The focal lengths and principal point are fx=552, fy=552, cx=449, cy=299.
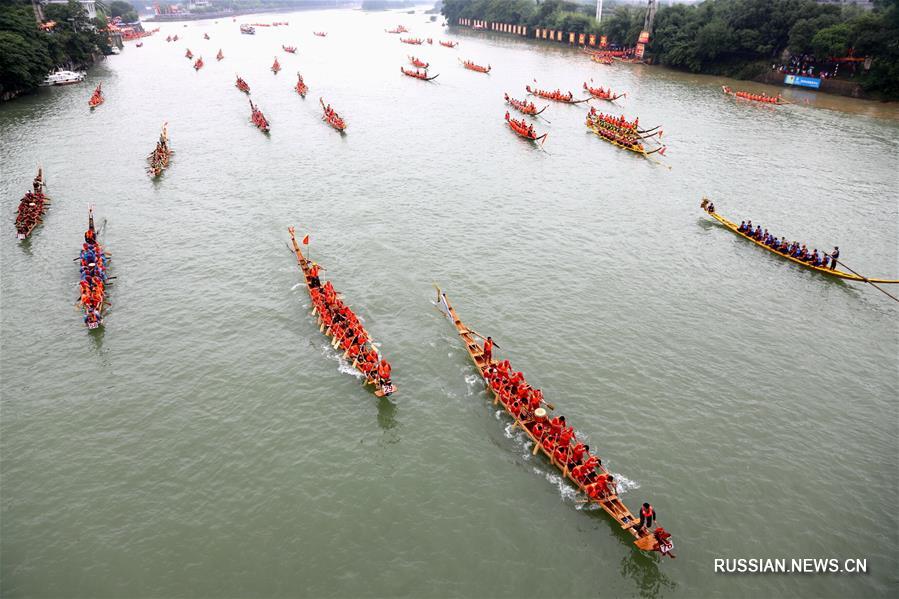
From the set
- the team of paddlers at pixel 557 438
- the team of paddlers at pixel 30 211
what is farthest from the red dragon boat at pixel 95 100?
the team of paddlers at pixel 557 438

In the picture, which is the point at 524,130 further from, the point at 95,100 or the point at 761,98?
the point at 95,100

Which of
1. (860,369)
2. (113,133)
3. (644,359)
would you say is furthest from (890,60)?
(113,133)

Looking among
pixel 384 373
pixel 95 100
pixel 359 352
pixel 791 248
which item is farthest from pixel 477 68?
pixel 384 373

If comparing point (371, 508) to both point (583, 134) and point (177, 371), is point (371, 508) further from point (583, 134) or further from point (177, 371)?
point (583, 134)

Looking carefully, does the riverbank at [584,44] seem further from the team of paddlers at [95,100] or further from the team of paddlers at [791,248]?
the team of paddlers at [95,100]
